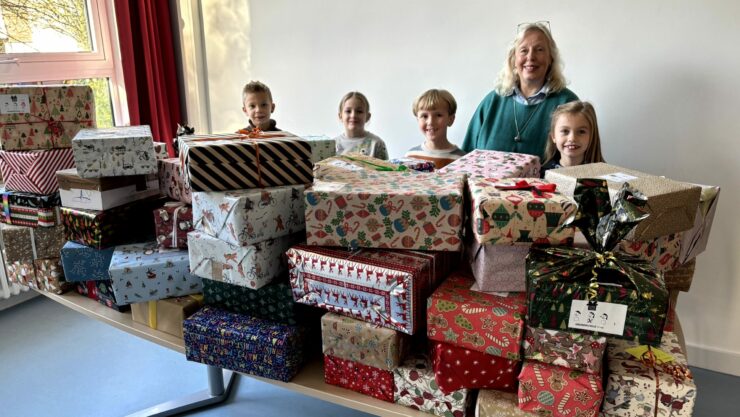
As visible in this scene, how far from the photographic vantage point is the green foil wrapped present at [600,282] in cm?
96

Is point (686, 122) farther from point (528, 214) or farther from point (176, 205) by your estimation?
point (176, 205)

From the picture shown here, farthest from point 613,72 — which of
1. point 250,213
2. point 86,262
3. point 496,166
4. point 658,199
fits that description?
point 86,262

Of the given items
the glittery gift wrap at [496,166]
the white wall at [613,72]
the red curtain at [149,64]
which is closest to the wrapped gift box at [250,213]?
the glittery gift wrap at [496,166]

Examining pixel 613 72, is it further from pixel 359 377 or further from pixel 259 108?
pixel 359 377

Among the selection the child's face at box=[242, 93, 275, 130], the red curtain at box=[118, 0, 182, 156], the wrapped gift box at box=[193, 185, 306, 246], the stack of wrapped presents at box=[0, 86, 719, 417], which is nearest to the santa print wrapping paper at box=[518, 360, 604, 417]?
the stack of wrapped presents at box=[0, 86, 719, 417]

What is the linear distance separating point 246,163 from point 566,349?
897 millimetres

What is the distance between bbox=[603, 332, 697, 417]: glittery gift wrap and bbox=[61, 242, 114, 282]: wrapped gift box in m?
1.52

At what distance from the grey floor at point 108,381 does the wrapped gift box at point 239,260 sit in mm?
1084

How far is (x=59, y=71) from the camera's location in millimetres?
3180

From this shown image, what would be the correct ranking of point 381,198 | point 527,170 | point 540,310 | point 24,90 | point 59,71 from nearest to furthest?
point 540,310 < point 381,198 < point 527,170 < point 24,90 < point 59,71

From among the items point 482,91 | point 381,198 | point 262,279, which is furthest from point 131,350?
point 482,91

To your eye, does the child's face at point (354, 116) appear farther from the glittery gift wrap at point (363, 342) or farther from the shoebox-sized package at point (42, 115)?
the glittery gift wrap at point (363, 342)

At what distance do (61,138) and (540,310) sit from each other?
1.88m

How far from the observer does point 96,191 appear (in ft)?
5.56
